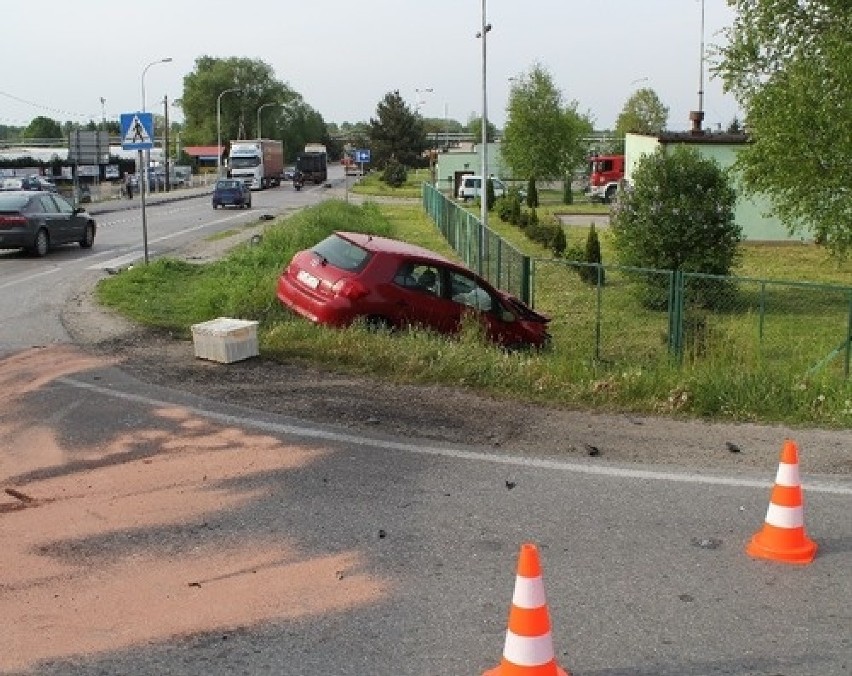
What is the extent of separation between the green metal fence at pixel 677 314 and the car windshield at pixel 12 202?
34.7 feet

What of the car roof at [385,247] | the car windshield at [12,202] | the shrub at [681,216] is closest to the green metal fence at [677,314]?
the shrub at [681,216]

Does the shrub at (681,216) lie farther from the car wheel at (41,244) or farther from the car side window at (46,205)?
the car side window at (46,205)

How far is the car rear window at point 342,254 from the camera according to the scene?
12219 mm

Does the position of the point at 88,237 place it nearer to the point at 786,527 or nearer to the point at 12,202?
the point at 12,202

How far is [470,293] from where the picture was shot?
12.9 metres

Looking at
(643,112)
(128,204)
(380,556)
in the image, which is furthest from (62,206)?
(643,112)

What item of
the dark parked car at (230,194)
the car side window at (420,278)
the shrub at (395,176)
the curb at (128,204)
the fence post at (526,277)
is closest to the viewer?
the car side window at (420,278)

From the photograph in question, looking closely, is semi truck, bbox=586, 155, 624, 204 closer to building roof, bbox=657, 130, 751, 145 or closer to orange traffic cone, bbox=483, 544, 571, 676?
building roof, bbox=657, 130, 751, 145

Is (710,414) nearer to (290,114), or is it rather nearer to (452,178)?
(452,178)

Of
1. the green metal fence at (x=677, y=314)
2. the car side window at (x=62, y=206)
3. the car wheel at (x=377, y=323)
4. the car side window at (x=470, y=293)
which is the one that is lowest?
the green metal fence at (x=677, y=314)

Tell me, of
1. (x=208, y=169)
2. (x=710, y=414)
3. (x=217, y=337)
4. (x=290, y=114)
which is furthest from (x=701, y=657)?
(x=290, y=114)

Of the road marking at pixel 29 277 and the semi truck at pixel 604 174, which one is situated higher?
the semi truck at pixel 604 174

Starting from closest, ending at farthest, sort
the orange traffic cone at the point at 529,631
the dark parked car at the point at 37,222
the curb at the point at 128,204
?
1. the orange traffic cone at the point at 529,631
2. the dark parked car at the point at 37,222
3. the curb at the point at 128,204

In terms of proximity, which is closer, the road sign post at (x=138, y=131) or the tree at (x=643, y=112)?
the road sign post at (x=138, y=131)
